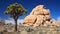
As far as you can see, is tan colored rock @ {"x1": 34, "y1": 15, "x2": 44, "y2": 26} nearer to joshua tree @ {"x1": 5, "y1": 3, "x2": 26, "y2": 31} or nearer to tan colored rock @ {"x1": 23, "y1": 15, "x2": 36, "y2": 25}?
tan colored rock @ {"x1": 23, "y1": 15, "x2": 36, "y2": 25}

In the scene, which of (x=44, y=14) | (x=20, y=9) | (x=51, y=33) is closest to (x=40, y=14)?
(x=44, y=14)

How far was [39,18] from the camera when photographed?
7044 cm

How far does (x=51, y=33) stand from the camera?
29.8m

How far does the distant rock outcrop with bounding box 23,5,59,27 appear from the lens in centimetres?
6969

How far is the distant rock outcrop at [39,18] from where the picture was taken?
229 ft

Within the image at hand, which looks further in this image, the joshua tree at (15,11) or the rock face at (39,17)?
the rock face at (39,17)

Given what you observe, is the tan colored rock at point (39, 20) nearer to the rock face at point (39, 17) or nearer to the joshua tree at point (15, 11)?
the rock face at point (39, 17)

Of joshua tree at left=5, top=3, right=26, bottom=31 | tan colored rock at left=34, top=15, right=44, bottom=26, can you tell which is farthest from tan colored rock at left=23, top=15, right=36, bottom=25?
joshua tree at left=5, top=3, right=26, bottom=31

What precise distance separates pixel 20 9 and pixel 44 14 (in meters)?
36.3

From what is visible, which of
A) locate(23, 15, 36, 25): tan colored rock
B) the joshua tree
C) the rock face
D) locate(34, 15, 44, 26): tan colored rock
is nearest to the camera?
the joshua tree

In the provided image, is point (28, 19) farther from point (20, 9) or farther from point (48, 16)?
point (20, 9)

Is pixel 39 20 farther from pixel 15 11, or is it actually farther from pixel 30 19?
pixel 15 11

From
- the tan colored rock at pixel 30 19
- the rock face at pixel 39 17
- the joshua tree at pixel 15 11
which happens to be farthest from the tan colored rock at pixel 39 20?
the joshua tree at pixel 15 11

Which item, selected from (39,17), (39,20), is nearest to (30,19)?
(39,17)
